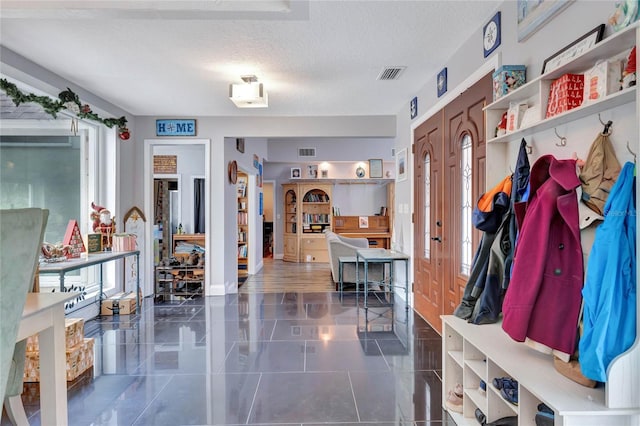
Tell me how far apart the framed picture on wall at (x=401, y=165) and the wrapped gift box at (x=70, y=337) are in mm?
3837

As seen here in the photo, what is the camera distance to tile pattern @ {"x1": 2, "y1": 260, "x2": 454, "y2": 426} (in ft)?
7.27

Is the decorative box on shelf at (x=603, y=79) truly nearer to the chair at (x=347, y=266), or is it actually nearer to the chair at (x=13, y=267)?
the chair at (x=13, y=267)

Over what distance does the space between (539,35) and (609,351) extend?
172cm

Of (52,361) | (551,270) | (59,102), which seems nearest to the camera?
(551,270)

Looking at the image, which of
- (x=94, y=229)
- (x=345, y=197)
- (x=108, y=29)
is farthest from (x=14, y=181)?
(x=345, y=197)

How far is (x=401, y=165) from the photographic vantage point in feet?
16.4

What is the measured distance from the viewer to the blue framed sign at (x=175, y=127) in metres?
5.30

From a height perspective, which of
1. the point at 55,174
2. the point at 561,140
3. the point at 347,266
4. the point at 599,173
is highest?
the point at 55,174

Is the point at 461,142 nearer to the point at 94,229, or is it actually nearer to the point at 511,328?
the point at 511,328

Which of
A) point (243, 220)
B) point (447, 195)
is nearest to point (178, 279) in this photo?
point (243, 220)

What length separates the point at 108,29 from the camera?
2.74m

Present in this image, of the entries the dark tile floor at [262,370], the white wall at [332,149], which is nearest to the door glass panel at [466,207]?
the dark tile floor at [262,370]

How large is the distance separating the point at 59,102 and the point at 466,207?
3.90 metres

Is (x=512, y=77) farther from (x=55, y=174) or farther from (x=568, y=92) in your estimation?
(x=55, y=174)
